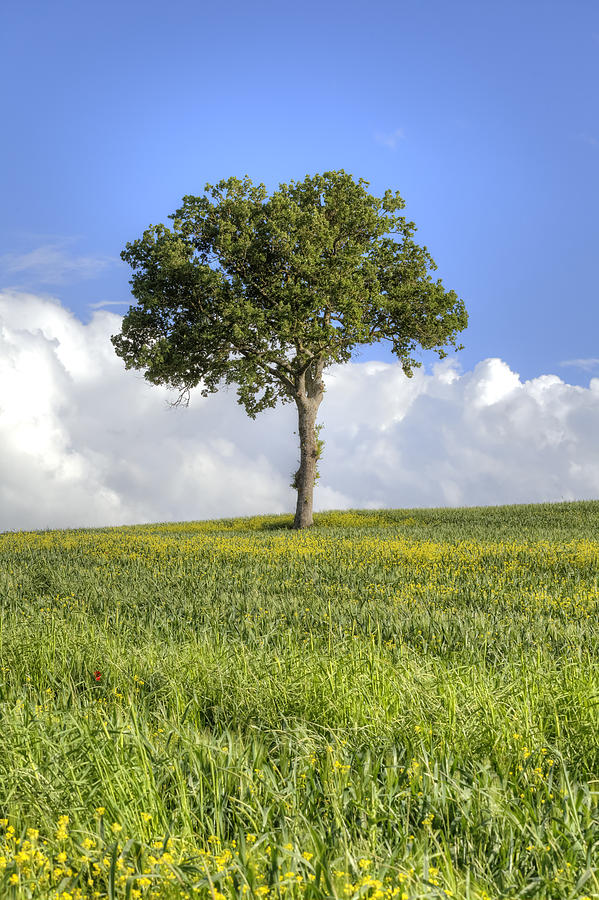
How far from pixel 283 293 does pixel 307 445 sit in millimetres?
6588

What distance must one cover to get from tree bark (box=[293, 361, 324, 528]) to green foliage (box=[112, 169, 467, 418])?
49 centimetres

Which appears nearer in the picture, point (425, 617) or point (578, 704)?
point (578, 704)

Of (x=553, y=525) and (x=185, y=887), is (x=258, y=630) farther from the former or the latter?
(x=553, y=525)

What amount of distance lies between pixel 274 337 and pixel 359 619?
64.8 feet

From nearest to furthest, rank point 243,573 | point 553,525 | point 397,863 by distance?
1. point 397,863
2. point 243,573
3. point 553,525

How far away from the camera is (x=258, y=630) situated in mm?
8414

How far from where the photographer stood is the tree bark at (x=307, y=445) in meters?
29.0

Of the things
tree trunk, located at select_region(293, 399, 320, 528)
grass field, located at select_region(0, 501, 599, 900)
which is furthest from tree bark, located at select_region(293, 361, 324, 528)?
grass field, located at select_region(0, 501, 599, 900)

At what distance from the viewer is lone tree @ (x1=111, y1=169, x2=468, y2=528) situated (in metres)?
26.2

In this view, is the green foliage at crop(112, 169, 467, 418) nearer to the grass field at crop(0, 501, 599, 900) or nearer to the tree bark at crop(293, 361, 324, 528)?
the tree bark at crop(293, 361, 324, 528)

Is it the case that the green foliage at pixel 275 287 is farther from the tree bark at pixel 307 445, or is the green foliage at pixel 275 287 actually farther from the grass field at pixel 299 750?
the grass field at pixel 299 750

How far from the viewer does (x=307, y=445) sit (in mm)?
29000

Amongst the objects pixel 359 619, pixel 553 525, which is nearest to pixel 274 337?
pixel 553 525

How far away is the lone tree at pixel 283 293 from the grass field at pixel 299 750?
17229 mm
